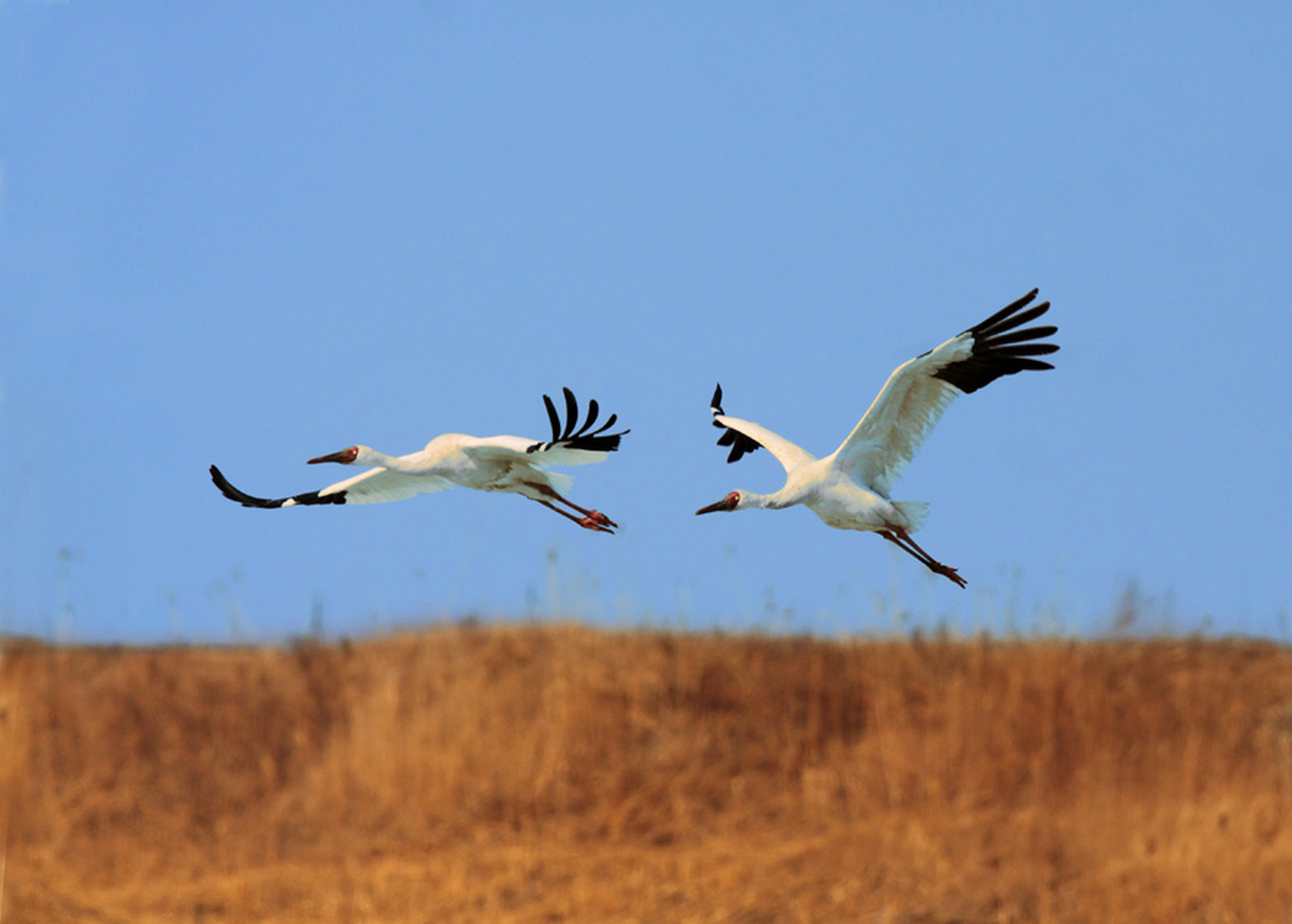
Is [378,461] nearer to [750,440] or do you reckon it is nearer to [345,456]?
[345,456]

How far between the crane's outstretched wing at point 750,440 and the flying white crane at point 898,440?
0.02m

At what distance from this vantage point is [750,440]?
11.0 metres

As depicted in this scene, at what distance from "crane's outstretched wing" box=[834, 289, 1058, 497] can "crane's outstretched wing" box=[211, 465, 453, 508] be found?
3.10m

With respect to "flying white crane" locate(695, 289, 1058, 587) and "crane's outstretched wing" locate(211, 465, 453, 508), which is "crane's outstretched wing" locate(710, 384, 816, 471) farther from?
"crane's outstretched wing" locate(211, 465, 453, 508)

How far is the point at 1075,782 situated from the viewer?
8.70 meters

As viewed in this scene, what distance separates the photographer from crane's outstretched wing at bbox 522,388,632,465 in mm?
8992

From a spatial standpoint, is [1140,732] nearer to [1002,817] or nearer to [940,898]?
[1002,817]

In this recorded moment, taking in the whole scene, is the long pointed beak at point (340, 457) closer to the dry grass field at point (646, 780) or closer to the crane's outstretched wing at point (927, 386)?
the dry grass field at point (646, 780)

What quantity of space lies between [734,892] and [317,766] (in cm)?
318

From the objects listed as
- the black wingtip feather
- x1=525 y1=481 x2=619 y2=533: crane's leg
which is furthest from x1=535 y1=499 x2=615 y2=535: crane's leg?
the black wingtip feather

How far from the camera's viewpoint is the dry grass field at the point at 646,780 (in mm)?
7859

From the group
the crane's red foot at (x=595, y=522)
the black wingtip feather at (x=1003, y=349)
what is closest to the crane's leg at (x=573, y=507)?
the crane's red foot at (x=595, y=522)

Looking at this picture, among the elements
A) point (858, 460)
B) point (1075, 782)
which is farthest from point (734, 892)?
point (858, 460)

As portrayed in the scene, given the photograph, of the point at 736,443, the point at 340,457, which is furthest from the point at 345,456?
the point at 736,443
